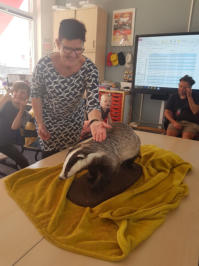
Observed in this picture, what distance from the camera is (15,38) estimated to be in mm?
4648

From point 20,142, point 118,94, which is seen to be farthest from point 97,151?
point 118,94

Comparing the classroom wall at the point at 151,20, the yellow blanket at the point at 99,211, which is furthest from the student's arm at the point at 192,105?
the yellow blanket at the point at 99,211

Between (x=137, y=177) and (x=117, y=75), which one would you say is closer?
(x=137, y=177)

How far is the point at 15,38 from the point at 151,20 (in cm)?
292

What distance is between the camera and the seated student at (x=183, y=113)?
8.81 feet

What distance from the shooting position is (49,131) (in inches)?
59.6

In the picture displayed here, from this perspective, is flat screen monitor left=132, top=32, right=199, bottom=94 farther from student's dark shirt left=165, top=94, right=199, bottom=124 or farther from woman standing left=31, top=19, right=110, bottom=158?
woman standing left=31, top=19, right=110, bottom=158

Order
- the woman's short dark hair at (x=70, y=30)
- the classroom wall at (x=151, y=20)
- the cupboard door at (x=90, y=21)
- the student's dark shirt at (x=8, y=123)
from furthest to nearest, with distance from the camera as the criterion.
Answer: the cupboard door at (x=90, y=21)
the classroom wall at (x=151, y=20)
the student's dark shirt at (x=8, y=123)
the woman's short dark hair at (x=70, y=30)

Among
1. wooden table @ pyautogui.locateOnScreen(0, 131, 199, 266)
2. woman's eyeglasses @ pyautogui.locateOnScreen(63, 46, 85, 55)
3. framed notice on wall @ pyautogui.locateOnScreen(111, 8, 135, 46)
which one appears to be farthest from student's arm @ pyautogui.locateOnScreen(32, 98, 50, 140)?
framed notice on wall @ pyautogui.locateOnScreen(111, 8, 135, 46)

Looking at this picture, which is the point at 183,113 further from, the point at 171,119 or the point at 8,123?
the point at 8,123

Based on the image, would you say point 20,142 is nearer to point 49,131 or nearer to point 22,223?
point 49,131

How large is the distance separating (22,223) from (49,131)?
79cm

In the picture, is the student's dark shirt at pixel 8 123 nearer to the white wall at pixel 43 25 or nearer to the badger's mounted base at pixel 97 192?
the badger's mounted base at pixel 97 192

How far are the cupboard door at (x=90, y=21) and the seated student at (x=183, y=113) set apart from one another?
2142mm
